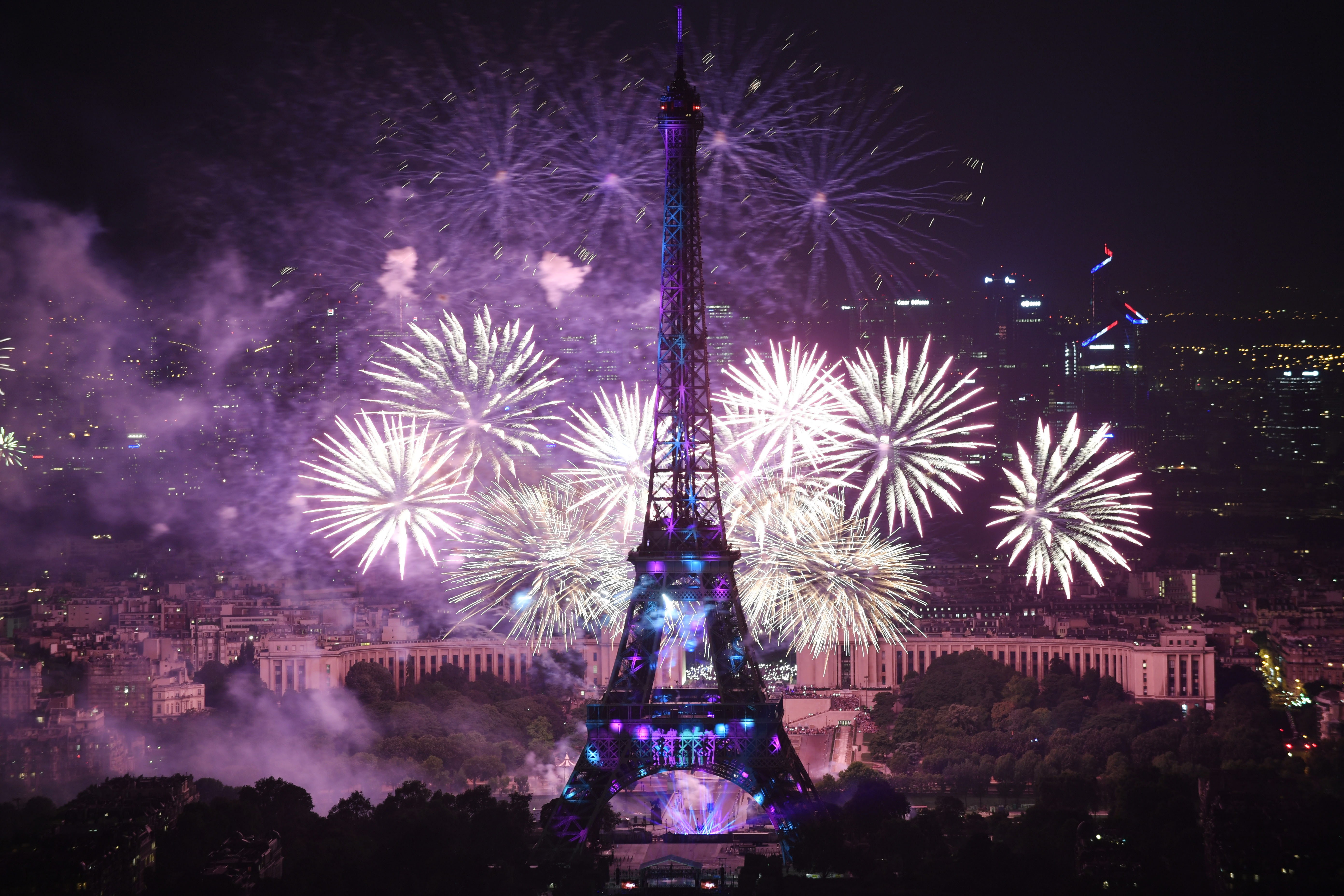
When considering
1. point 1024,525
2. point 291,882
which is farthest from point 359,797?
point 1024,525

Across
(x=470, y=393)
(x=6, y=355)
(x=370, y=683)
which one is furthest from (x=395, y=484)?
(x=6, y=355)

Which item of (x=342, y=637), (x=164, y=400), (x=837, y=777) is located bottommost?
(x=837, y=777)

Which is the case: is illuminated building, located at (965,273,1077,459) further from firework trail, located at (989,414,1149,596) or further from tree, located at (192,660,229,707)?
tree, located at (192,660,229,707)

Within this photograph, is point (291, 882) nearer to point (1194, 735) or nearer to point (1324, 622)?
point (1194, 735)

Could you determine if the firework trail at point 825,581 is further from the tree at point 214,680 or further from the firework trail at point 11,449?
the firework trail at point 11,449

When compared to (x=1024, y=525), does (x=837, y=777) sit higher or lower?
lower

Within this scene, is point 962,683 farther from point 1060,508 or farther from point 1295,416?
point 1295,416
